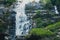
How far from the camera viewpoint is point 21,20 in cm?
1745

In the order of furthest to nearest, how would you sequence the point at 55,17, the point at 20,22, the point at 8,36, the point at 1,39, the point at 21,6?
the point at 21,6, the point at 20,22, the point at 55,17, the point at 8,36, the point at 1,39

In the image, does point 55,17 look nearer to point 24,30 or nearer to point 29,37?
point 24,30

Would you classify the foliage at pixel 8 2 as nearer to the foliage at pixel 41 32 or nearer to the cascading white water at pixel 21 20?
the cascading white water at pixel 21 20

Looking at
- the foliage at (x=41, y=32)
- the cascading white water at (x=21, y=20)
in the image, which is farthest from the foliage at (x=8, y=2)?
the foliage at (x=41, y=32)

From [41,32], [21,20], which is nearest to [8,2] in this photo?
[21,20]

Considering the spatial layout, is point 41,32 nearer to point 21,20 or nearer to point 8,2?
point 21,20

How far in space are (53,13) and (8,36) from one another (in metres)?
3.79

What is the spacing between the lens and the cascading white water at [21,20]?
16211 mm

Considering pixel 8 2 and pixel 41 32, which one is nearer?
pixel 41 32

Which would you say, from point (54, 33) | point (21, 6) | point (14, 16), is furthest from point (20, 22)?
point (54, 33)

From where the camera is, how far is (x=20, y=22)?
57.0 ft

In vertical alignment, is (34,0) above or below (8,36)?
above

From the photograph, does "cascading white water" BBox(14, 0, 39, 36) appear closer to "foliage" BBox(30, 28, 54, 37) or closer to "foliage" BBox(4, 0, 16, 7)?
"foliage" BBox(4, 0, 16, 7)

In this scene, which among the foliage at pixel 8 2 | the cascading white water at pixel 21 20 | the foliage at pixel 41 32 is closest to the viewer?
the foliage at pixel 41 32
